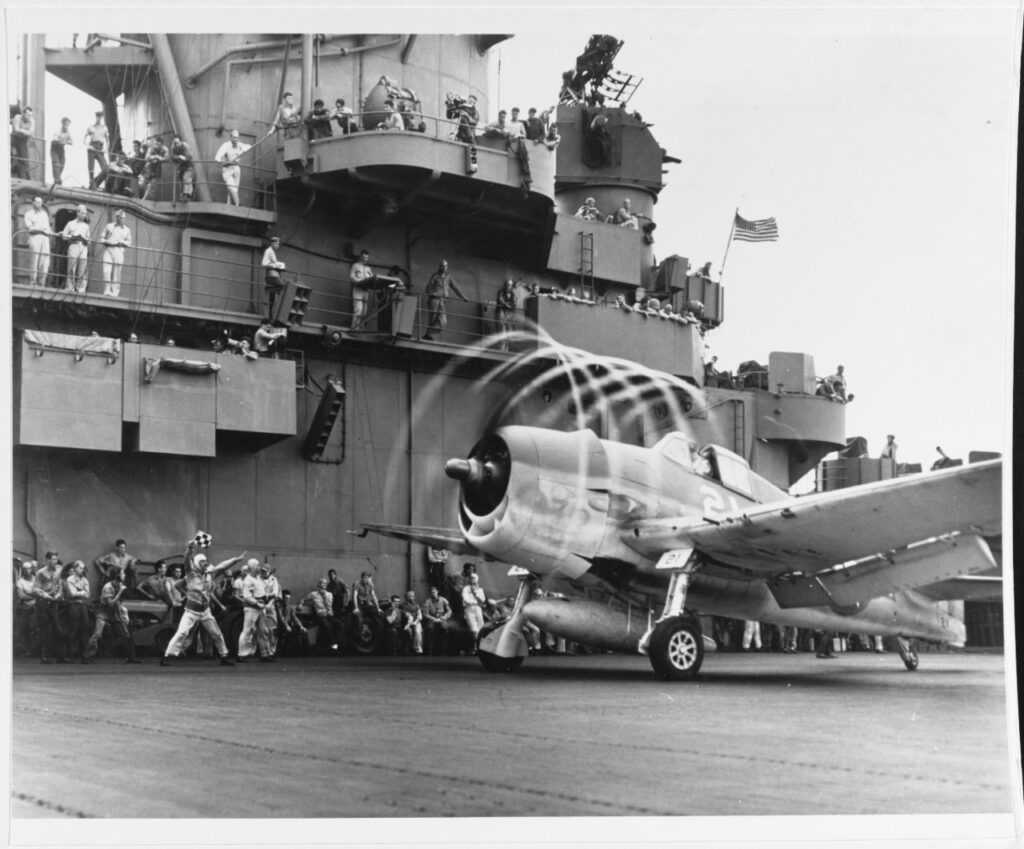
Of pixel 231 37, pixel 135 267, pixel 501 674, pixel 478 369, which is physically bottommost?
pixel 501 674

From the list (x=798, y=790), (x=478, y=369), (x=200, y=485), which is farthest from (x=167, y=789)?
(x=478, y=369)

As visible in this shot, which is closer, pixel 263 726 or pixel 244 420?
pixel 263 726

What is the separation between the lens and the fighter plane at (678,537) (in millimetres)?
14125

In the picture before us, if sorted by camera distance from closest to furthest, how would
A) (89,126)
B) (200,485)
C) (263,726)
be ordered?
(263,726), (200,485), (89,126)

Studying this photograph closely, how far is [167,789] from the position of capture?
7305mm

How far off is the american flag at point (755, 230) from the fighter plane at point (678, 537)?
3208 mm

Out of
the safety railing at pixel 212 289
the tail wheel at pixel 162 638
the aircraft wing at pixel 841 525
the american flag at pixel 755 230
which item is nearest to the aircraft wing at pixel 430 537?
the aircraft wing at pixel 841 525

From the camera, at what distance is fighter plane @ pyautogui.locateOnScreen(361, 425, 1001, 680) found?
14.1m

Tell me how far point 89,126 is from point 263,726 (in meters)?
14.3

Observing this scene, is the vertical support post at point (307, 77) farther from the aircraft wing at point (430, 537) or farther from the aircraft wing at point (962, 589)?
the aircraft wing at point (962, 589)

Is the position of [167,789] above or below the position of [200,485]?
below

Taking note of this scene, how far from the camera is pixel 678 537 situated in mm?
14984

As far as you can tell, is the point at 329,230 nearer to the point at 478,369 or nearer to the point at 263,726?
the point at 478,369

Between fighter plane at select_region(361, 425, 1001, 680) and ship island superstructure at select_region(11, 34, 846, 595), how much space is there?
4.01 meters
